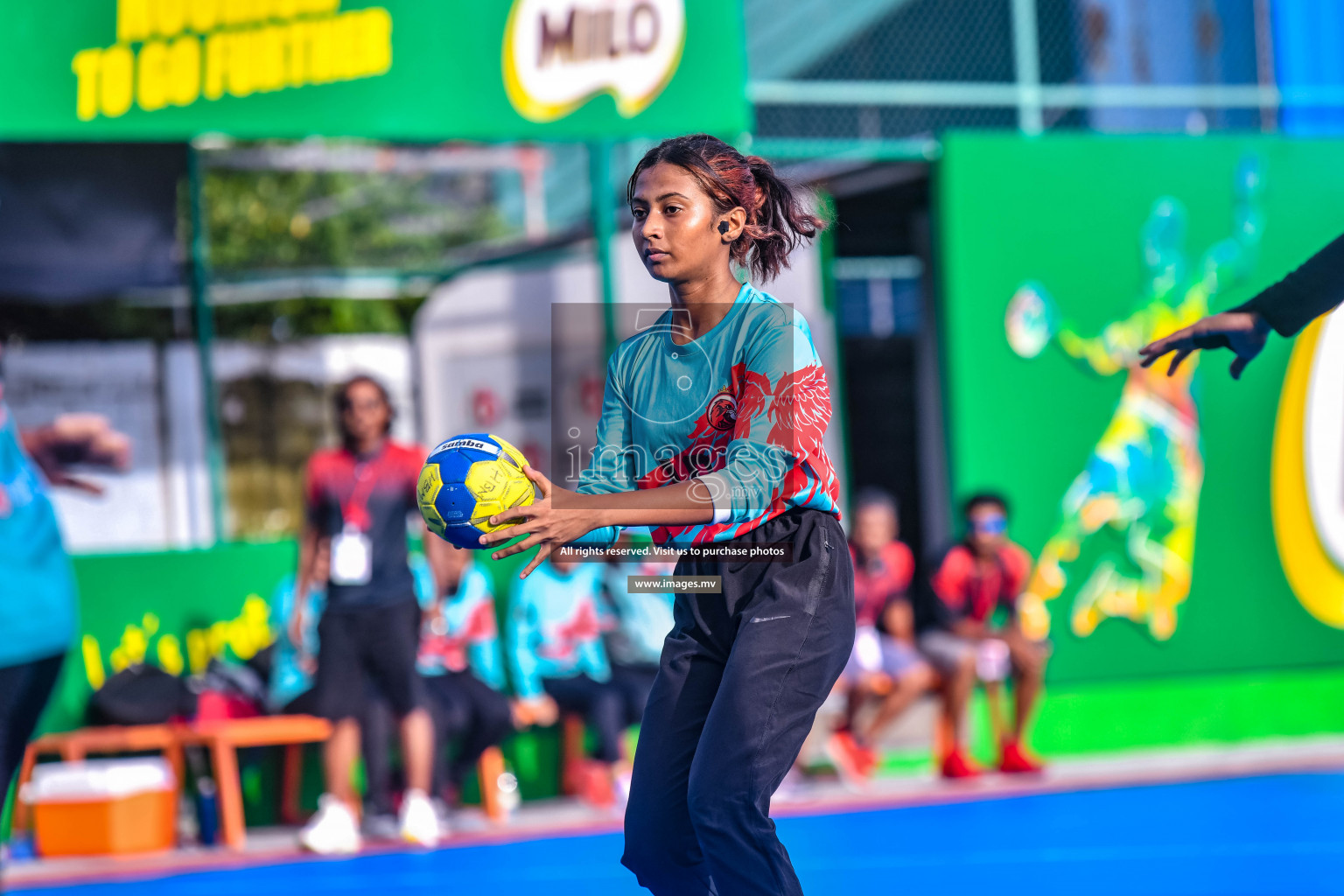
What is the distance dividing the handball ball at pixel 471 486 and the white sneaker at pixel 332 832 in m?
4.62

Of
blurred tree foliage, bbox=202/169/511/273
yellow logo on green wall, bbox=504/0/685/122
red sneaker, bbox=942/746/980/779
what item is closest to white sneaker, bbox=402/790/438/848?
red sneaker, bbox=942/746/980/779

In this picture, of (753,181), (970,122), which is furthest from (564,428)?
(753,181)

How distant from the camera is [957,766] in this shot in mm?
8852

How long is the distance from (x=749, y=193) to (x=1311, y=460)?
7.53 meters

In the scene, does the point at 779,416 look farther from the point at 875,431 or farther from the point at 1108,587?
the point at 875,431

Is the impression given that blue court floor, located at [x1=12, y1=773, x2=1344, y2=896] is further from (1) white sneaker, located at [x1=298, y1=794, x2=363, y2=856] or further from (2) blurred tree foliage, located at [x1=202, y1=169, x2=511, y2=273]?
(2) blurred tree foliage, located at [x1=202, y1=169, x2=511, y2=273]

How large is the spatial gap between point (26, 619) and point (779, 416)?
7.32ft

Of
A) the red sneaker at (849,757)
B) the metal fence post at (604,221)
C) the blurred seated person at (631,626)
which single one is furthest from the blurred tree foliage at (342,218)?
the red sneaker at (849,757)

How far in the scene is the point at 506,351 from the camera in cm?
1191

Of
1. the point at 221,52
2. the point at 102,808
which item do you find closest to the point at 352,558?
the point at 102,808

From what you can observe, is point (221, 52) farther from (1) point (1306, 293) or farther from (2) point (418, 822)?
(1) point (1306, 293)

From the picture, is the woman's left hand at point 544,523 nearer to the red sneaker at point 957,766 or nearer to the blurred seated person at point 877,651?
the blurred seated person at point 877,651

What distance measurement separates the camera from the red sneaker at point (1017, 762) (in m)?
8.94

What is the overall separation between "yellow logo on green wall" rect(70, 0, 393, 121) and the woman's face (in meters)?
5.65
